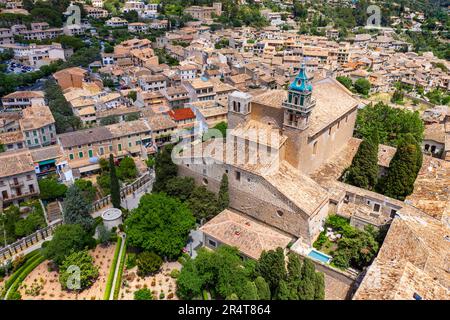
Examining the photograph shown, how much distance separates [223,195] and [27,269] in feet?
50.2

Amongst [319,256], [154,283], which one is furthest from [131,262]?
[319,256]

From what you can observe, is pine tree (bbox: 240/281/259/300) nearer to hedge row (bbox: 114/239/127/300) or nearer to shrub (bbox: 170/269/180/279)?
shrub (bbox: 170/269/180/279)

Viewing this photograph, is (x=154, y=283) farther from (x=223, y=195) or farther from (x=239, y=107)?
(x=239, y=107)

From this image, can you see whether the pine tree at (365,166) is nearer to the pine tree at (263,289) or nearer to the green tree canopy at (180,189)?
the green tree canopy at (180,189)

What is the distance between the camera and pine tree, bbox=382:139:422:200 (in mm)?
28812

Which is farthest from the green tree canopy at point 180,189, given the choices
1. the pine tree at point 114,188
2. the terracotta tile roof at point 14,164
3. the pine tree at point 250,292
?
the terracotta tile roof at point 14,164

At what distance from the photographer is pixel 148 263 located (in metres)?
25.3

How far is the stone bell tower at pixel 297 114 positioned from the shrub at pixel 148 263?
12930 millimetres

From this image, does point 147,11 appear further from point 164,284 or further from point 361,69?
point 164,284

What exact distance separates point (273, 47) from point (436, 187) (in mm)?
65977

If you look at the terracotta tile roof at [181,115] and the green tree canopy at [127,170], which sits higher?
the terracotta tile roof at [181,115]

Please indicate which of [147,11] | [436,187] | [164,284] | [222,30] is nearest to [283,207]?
[164,284]

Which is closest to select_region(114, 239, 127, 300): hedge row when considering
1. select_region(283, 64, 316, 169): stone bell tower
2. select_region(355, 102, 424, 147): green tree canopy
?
select_region(283, 64, 316, 169): stone bell tower

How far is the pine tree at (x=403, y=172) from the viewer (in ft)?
94.5
